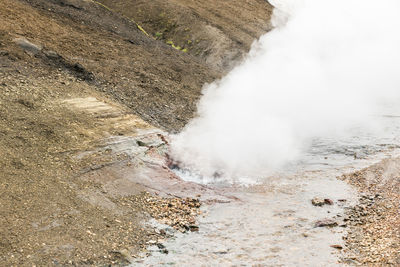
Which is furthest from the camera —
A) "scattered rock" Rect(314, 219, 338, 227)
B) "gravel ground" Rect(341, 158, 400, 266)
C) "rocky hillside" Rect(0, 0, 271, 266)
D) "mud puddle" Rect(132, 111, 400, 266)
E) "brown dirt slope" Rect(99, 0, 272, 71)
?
"brown dirt slope" Rect(99, 0, 272, 71)

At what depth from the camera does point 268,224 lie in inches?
362

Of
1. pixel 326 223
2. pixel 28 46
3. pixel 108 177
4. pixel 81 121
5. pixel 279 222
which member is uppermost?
pixel 28 46

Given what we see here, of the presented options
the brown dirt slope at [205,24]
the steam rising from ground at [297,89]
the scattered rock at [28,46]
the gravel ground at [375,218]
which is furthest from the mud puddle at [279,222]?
the brown dirt slope at [205,24]

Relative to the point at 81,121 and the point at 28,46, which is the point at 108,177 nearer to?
the point at 81,121

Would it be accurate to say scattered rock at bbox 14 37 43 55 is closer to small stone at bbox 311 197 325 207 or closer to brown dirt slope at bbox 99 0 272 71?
brown dirt slope at bbox 99 0 272 71

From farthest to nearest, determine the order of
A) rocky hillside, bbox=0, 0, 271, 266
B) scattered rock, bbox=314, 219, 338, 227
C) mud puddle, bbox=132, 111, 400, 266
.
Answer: scattered rock, bbox=314, 219, 338, 227 → rocky hillside, bbox=0, 0, 271, 266 → mud puddle, bbox=132, 111, 400, 266

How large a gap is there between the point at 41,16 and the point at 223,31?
9203 millimetres

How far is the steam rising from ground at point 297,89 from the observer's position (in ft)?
41.6

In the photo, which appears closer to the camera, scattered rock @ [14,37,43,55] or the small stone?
the small stone

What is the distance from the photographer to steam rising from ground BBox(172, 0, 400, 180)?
41.6 ft

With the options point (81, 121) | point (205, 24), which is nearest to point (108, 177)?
point (81, 121)

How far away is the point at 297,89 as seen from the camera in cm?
1675

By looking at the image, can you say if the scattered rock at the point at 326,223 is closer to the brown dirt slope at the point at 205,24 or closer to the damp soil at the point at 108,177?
the damp soil at the point at 108,177

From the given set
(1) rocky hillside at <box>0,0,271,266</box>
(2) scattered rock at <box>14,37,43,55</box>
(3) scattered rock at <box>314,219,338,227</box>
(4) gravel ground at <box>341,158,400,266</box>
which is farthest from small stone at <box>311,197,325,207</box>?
(2) scattered rock at <box>14,37,43,55</box>
